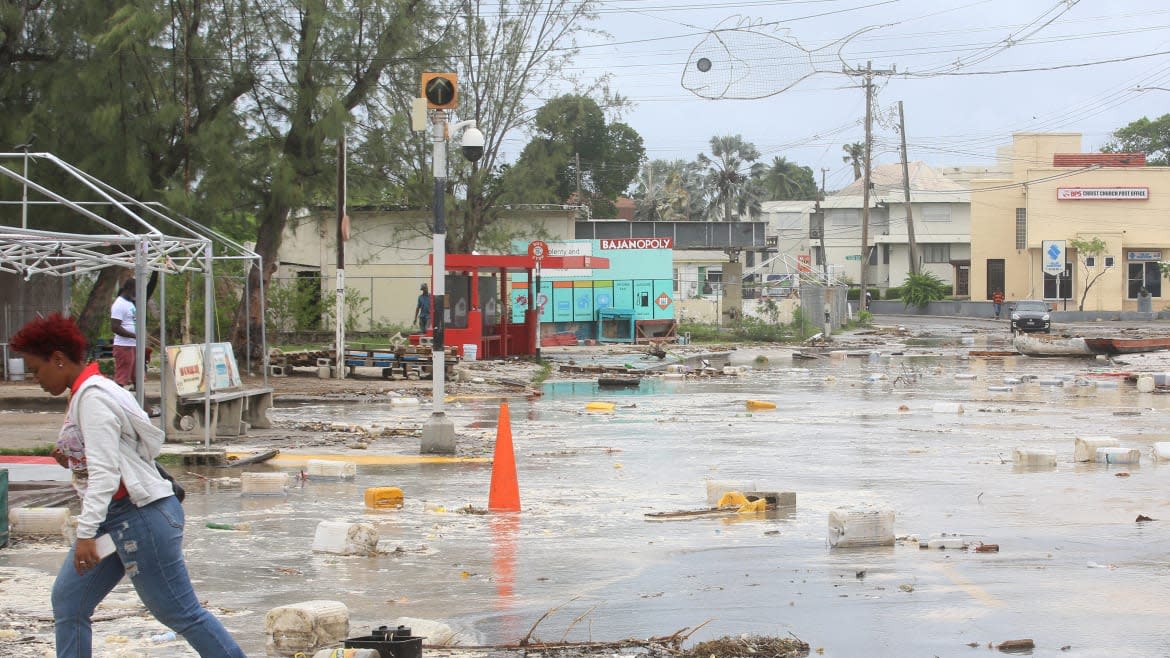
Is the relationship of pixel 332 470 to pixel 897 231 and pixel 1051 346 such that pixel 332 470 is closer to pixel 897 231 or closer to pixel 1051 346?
pixel 1051 346

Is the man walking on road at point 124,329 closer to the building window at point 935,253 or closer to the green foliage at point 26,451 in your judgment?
the green foliage at point 26,451

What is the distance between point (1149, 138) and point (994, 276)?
45.9 metres

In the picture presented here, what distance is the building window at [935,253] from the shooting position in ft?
317

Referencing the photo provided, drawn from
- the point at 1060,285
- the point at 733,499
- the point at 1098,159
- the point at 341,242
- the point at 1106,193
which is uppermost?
the point at 1098,159

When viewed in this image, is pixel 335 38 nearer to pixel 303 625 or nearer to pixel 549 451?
pixel 549 451

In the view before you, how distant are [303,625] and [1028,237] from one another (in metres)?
72.1

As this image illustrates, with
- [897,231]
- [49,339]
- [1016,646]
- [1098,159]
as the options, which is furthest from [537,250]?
[897,231]

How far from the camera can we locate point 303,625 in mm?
6590

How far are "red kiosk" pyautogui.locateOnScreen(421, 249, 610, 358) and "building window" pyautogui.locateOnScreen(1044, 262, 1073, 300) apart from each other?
45448mm

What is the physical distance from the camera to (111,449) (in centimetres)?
512

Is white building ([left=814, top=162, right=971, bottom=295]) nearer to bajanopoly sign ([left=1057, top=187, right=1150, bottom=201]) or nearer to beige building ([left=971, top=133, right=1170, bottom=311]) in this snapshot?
beige building ([left=971, top=133, right=1170, bottom=311])

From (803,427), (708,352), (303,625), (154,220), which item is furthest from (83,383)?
(708,352)

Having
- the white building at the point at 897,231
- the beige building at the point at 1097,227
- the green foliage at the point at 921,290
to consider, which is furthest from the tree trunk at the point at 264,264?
the white building at the point at 897,231

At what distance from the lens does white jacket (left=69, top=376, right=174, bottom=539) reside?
5.06 metres
